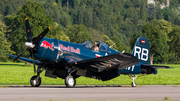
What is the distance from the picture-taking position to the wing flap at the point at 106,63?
16656 mm

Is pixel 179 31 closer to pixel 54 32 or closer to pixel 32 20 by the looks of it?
pixel 54 32

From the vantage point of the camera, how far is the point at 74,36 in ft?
355

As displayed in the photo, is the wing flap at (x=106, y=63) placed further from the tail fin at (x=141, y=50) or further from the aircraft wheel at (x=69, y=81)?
the tail fin at (x=141, y=50)

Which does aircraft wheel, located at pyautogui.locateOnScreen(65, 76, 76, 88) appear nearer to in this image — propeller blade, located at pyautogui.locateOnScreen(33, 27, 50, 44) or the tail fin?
propeller blade, located at pyautogui.locateOnScreen(33, 27, 50, 44)

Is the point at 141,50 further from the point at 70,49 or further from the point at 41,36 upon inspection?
the point at 41,36

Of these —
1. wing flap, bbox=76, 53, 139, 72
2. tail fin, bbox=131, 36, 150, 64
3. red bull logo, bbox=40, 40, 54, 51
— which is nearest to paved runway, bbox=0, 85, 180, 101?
wing flap, bbox=76, 53, 139, 72

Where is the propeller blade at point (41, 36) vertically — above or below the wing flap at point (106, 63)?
above

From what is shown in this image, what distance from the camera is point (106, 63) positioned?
56.9 feet

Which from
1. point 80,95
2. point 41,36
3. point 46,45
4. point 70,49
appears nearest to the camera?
point 80,95

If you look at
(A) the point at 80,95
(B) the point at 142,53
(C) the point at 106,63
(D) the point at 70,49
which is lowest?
Answer: (A) the point at 80,95

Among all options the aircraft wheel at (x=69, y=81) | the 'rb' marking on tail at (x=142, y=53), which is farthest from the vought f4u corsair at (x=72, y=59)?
the 'rb' marking on tail at (x=142, y=53)

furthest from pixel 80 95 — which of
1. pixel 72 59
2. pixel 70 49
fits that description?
pixel 70 49

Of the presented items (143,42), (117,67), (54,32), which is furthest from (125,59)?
(54,32)

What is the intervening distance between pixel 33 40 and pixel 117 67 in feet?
17.3
